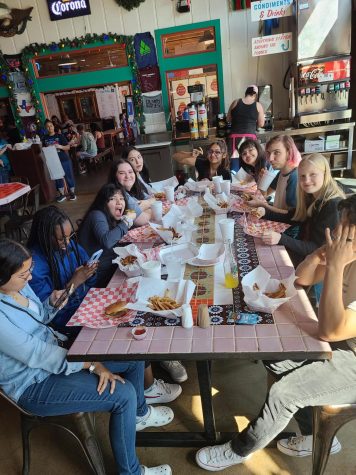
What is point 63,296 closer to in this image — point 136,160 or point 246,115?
point 136,160

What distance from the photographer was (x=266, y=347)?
54.3 inches

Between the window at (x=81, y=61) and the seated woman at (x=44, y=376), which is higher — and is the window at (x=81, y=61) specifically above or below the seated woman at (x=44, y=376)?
above

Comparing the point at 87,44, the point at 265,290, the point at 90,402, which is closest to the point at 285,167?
the point at 265,290

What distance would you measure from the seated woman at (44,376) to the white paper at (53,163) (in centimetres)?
552

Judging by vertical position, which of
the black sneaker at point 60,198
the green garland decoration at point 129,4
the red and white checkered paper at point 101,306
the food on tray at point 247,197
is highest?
the green garland decoration at point 129,4

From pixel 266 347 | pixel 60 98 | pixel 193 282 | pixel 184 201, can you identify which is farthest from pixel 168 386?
pixel 60 98

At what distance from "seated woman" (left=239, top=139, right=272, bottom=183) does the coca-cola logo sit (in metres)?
2.58

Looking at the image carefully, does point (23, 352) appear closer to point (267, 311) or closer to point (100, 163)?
point (267, 311)

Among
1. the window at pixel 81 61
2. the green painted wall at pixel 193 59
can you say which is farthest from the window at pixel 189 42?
the window at pixel 81 61

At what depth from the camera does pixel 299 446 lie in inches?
72.9

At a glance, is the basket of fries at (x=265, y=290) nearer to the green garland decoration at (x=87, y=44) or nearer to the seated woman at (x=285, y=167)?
the seated woman at (x=285, y=167)

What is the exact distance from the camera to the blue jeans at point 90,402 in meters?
1.58

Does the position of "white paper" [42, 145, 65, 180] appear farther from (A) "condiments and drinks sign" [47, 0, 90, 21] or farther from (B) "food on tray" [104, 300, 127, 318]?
(B) "food on tray" [104, 300, 127, 318]

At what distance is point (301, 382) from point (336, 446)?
0.59 m
